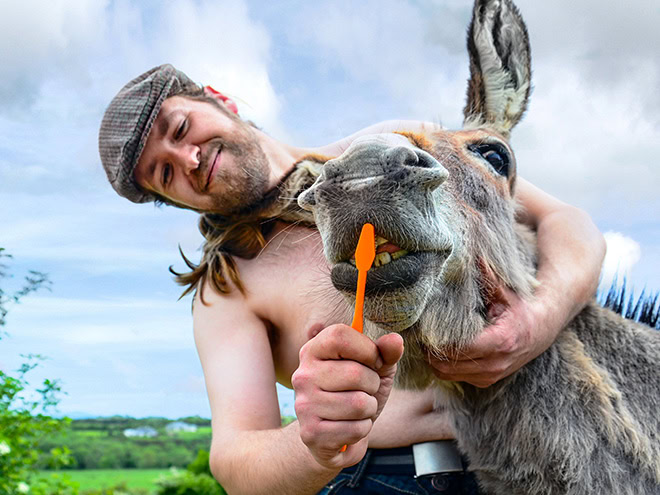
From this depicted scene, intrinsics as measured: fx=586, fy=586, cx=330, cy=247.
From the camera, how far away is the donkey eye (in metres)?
2.05

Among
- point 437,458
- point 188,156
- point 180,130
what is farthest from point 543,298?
point 180,130

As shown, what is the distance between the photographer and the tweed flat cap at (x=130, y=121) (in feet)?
9.96

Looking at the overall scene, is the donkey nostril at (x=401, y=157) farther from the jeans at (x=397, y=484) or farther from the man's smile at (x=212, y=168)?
the man's smile at (x=212, y=168)

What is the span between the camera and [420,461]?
2369 mm

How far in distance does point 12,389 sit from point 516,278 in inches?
188

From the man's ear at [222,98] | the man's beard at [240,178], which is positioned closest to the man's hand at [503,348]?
the man's beard at [240,178]

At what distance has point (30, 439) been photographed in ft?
16.7

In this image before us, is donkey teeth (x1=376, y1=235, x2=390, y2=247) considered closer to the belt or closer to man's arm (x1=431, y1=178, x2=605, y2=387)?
man's arm (x1=431, y1=178, x2=605, y2=387)

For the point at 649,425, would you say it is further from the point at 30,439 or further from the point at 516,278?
the point at 30,439

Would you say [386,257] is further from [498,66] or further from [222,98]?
[222,98]

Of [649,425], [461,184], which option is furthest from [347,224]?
[649,425]

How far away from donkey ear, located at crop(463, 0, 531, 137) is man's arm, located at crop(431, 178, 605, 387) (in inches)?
21.1

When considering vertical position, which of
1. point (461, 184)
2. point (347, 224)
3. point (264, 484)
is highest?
point (461, 184)

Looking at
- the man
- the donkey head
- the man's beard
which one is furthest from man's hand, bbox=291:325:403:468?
the man's beard
